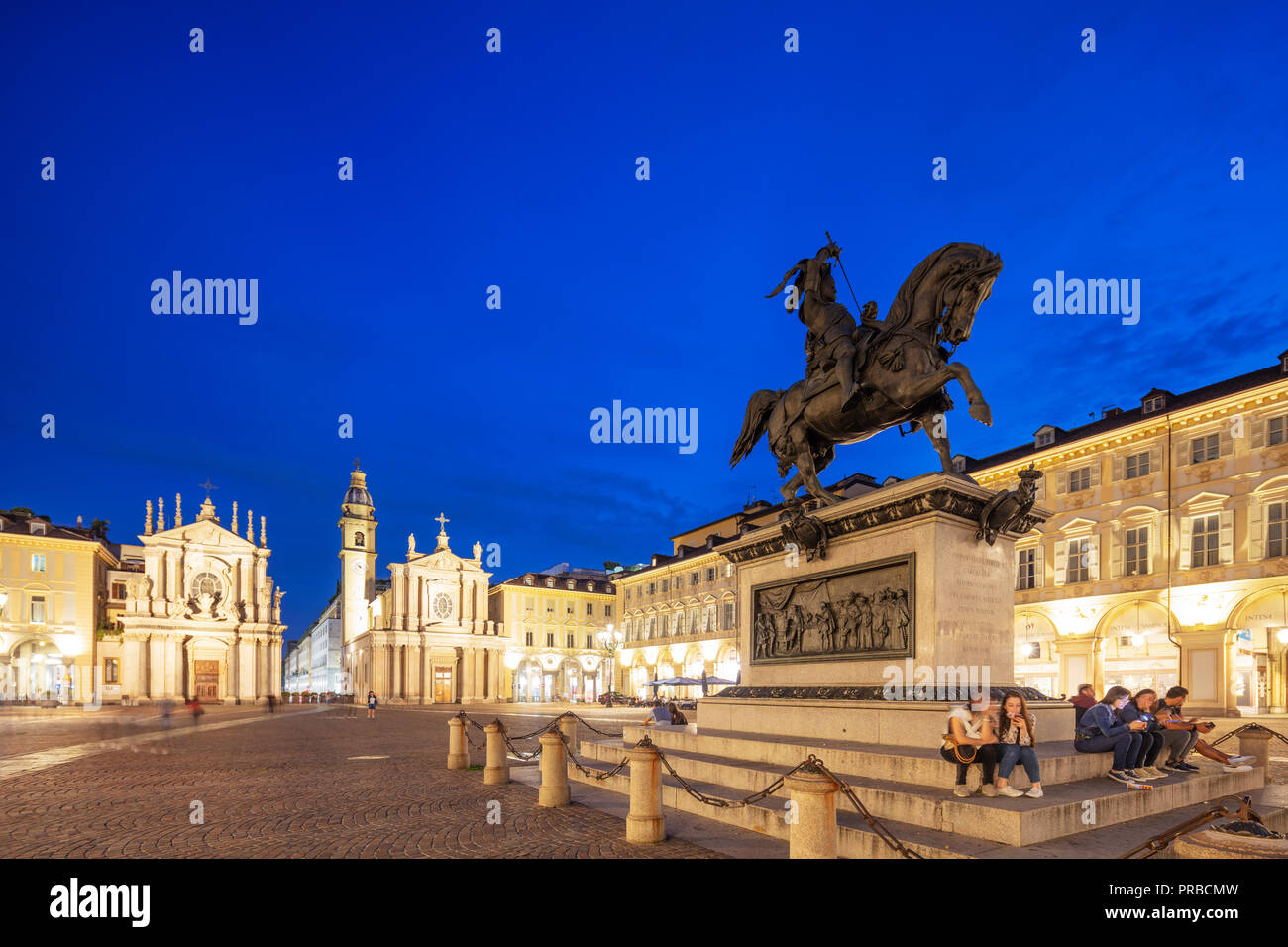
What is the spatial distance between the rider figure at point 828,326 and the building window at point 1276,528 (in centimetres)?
2720

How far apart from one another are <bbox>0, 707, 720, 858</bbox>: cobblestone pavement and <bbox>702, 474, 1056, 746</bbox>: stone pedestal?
2.79 m

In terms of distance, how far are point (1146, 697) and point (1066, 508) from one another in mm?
31746

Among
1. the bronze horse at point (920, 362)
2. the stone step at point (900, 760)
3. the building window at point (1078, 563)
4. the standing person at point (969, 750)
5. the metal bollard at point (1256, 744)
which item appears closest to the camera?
the standing person at point (969, 750)

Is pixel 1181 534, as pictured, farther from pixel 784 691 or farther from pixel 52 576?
pixel 52 576

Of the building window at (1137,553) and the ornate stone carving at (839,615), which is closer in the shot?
the ornate stone carving at (839,615)

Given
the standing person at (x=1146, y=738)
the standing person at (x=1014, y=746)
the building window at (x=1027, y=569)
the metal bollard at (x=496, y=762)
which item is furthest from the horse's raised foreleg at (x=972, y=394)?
the building window at (x=1027, y=569)

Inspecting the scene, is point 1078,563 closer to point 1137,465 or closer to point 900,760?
point 1137,465

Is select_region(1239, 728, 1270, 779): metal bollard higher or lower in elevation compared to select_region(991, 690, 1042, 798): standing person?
lower

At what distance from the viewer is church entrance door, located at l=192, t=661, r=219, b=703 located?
60656mm

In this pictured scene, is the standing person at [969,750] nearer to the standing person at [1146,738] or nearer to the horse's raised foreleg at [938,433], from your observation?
the standing person at [1146,738]

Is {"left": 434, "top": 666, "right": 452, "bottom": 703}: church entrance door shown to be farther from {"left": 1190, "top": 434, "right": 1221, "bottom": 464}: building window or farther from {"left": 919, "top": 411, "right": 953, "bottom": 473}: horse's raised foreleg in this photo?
{"left": 919, "top": 411, "right": 953, "bottom": 473}: horse's raised foreleg

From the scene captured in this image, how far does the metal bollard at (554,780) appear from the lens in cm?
964

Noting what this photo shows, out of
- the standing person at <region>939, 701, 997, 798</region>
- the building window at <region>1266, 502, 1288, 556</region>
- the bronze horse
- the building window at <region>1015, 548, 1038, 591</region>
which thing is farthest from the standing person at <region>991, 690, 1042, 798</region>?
the building window at <region>1015, 548, 1038, 591</region>

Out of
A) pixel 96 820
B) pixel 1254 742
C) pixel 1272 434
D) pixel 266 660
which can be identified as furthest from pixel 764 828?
pixel 266 660
